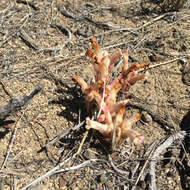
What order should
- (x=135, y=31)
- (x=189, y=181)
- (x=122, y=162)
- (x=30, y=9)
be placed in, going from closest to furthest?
(x=189, y=181), (x=122, y=162), (x=135, y=31), (x=30, y=9)

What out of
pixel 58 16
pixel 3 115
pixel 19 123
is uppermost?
pixel 58 16

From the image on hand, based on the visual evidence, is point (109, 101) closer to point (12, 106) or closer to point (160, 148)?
point (160, 148)

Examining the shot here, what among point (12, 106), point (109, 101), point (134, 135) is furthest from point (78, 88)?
point (134, 135)

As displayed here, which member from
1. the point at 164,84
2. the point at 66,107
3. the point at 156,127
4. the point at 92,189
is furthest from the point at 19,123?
the point at 164,84

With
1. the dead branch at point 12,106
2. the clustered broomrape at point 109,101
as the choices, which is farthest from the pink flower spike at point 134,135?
the dead branch at point 12,106

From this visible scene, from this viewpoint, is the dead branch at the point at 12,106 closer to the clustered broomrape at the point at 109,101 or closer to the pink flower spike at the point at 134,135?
the clustered broomrape at the point at 109,101

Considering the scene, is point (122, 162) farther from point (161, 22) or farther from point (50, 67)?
point (161, 22)

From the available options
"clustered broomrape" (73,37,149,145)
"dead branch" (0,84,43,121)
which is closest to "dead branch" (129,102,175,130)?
"clustered broomrape" (73,37,149,145)
